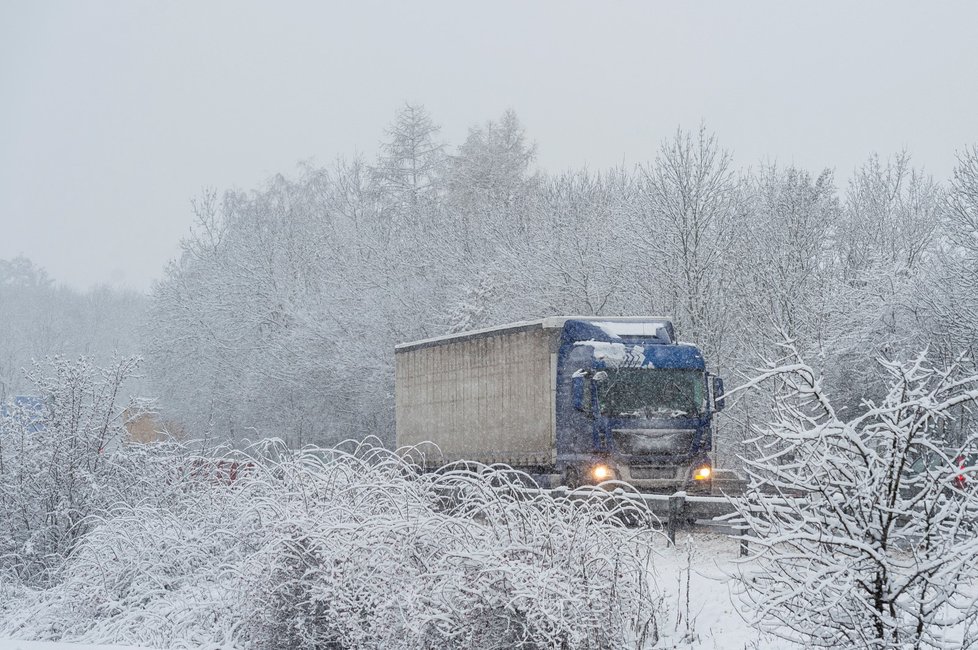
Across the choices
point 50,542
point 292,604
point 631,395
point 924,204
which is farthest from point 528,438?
point 924,204

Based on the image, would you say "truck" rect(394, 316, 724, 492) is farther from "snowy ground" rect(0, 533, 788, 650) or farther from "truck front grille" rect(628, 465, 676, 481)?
"snowy ground" rect(0, 533, 788, 650)

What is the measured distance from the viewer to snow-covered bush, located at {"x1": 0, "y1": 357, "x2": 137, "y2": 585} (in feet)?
48.8

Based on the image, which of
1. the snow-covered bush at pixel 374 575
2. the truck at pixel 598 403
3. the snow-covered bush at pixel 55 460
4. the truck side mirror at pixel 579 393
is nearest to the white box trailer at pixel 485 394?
the truck at pixel 598 403

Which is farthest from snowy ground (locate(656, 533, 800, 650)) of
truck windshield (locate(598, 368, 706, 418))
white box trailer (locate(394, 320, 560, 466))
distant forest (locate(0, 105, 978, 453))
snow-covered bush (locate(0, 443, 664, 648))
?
distant forest (locate(0, 105, 978, 453))

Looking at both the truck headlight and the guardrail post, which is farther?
the truck headlight

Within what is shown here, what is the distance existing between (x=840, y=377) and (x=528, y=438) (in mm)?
16510

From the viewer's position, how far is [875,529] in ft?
18.8

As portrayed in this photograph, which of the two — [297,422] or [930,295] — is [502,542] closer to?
[930,295]

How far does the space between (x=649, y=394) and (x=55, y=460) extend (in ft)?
30.4

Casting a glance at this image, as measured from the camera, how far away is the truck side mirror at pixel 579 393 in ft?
59.8

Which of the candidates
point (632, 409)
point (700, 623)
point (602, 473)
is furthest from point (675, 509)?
point (700, 623)

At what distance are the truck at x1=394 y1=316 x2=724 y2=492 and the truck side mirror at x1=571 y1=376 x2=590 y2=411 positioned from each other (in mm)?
17

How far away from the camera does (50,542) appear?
1492 centimetres

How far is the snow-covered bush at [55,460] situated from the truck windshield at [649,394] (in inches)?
299
